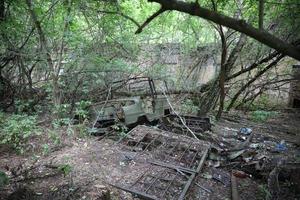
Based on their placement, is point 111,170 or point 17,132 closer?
point 111,170

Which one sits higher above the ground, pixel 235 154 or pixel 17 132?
pixel 17 132

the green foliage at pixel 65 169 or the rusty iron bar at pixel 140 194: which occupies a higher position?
the green foliage at pixel 65 169

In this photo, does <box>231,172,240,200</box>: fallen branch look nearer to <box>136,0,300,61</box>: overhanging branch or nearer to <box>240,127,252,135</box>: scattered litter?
<box>136,0,300,61</box>: overhanging branch

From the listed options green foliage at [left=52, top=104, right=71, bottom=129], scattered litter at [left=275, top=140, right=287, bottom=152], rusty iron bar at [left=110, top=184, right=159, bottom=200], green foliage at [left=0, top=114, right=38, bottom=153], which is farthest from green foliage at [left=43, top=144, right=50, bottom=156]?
scattered litter at [left=275, top=140, right=287, bottom=152]

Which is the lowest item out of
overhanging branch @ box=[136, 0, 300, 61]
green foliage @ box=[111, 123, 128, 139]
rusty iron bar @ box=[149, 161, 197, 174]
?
rusty iron bar @ box=[149, 161, 197, 174]

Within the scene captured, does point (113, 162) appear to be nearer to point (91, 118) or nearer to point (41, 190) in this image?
point (41, 190)

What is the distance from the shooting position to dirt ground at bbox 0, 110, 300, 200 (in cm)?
407

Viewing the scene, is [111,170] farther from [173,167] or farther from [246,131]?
[246,131]

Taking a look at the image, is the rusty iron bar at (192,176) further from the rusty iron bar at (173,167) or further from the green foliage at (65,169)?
the green foliage at (65,169)

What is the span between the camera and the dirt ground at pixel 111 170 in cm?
407

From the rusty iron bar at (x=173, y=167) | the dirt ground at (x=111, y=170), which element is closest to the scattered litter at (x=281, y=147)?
the dirt ground at (x=111, y=170)

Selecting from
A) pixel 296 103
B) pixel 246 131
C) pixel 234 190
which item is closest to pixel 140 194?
pixel 234 190

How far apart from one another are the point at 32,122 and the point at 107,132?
5.45 feet

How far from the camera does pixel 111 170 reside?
4.83 meters
